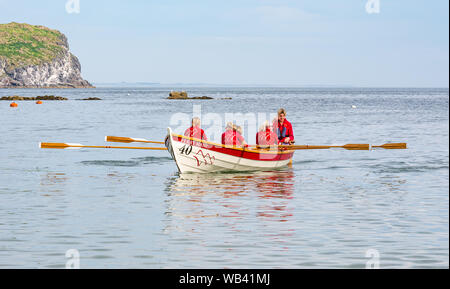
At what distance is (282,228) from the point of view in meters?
14.5

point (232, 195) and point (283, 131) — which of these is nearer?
point (232, 195)

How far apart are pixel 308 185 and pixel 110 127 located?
126ft

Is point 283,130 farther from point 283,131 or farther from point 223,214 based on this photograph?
point 223,214

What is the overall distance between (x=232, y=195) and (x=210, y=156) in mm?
4746

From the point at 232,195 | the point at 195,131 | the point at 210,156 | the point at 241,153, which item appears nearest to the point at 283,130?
the point at 241,153

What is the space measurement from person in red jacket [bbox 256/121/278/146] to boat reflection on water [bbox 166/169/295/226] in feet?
4.07

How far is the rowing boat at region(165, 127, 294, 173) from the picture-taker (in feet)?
76.9

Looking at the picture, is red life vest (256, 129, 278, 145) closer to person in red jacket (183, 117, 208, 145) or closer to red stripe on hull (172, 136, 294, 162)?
red stripe on hull (172, 136, 294, 162)

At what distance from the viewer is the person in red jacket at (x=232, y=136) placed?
24.1 meters

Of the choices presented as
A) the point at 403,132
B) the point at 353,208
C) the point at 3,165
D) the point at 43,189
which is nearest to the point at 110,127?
the point at 403,132

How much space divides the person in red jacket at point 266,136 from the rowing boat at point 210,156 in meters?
0.44

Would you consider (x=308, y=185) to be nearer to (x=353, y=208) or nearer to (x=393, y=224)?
(x=353, y=208)

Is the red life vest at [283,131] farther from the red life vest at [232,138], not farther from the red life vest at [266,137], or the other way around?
the red life vest at [232,138]

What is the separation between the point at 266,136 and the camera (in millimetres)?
25688
